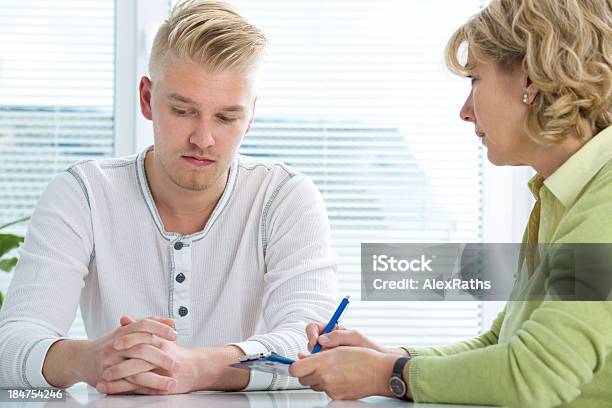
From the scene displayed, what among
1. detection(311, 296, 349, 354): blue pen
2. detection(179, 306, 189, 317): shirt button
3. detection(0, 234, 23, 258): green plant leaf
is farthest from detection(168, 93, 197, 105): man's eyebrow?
detection(0, 234, 23, 258): green plant leaf

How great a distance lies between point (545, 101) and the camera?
4.44 ft

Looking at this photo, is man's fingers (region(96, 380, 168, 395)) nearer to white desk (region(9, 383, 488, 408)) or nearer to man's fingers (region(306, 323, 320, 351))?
white desk (region(9, 383, 488, 408))

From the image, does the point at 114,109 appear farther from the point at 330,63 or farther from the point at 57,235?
the point at 57,235

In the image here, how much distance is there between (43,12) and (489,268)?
6.25ft

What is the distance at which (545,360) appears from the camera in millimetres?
1097

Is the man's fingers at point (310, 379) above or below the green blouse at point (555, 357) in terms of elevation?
Answer: below

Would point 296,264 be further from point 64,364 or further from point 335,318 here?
point 64,364

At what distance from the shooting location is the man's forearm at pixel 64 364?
1.43 m

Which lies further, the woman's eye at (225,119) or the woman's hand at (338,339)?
the woman's eye at (225,119)

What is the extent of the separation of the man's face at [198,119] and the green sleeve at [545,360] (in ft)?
2.49

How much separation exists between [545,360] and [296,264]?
715 millimetres

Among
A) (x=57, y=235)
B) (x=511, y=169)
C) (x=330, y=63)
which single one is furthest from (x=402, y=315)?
(x=57, y=235)
